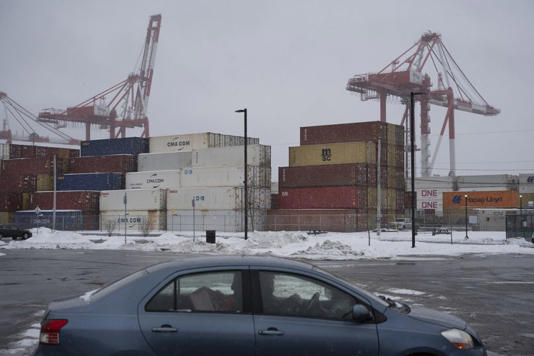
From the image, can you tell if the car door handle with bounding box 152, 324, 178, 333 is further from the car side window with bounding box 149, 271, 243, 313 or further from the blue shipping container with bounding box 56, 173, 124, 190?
the blue shipping container with bounding box 56, 173, 124, 190

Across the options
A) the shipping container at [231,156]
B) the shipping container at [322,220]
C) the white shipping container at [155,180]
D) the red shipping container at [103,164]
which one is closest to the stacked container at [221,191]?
the shipping container at [231,156]

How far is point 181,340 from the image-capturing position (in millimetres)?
5238

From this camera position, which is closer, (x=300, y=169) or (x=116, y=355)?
(x=116, y=355)

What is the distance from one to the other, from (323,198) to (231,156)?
9347mm

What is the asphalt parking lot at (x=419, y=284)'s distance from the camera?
389 inches

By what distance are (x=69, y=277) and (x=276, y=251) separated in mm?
11680

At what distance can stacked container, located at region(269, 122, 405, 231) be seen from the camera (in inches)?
2085

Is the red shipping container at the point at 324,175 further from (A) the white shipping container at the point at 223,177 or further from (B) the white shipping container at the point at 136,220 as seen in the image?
Result: (B) the white shipping container at the point at 136,220

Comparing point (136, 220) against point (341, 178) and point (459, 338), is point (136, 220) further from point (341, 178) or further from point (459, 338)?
point (459, 338)

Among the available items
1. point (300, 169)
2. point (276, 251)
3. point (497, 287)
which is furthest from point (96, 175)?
point (497, 287)

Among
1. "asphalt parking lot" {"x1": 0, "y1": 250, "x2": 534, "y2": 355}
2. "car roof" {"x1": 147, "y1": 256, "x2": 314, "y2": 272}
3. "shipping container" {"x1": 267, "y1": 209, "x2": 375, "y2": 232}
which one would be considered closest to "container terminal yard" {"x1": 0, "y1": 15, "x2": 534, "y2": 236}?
"shipping container" {"x1": 267, "y1": 209, "x2": 375, "y2": 232}

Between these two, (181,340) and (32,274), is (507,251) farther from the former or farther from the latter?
Result: (181,340)

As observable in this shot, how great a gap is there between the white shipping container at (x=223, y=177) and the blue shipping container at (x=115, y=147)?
793 cm

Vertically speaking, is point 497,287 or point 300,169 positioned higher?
point 300,169
